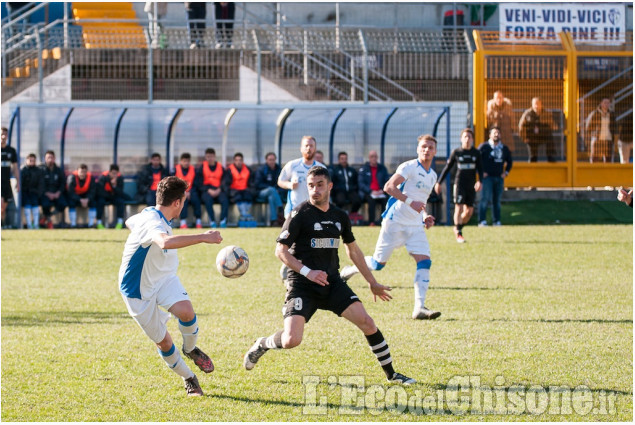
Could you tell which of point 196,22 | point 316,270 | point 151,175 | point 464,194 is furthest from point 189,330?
point 196,22

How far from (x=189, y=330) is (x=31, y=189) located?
15.1m

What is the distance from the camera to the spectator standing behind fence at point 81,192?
2209 centimetres

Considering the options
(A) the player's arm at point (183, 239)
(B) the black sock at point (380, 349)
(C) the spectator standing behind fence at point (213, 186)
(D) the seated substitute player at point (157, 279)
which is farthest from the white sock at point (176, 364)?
(C) the spectator standing behind fence at point (213, 186)

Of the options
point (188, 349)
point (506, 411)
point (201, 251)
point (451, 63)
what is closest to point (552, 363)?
point (506, 411)

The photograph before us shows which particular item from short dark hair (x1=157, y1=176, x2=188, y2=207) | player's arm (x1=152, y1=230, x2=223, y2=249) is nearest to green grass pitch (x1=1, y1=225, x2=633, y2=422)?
player's arm (x1=152, y1=230, x2=223, y2=249)

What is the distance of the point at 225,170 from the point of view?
22.4m

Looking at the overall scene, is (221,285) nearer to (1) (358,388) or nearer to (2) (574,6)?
(1) (358,388)

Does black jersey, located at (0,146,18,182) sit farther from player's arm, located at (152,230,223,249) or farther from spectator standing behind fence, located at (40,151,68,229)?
player's arm, located at (152,230,223,249)

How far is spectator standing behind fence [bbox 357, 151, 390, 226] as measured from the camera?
22.0m

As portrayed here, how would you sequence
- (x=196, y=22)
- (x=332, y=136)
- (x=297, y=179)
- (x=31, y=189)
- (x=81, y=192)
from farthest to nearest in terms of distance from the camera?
(x=196, y=22) < (x=332, y=136) < (x=81, y=192) < (x=31, y=189) < (x=297, y=179)

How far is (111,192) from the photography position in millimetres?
22203

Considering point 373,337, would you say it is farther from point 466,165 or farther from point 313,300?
point 466,165

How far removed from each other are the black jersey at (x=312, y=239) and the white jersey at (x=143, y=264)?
90 cm

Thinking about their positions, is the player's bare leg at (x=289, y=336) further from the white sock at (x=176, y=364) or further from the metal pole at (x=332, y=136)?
the metal pole at (x=332, y=136)
